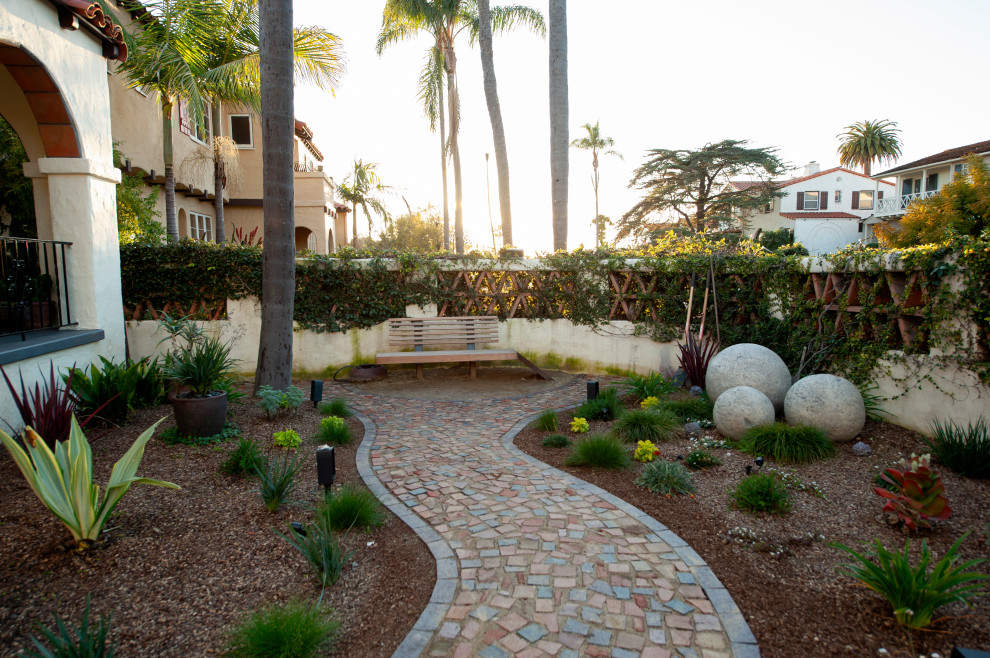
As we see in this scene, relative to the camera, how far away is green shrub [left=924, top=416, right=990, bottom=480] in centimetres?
402

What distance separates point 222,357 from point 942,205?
19920 millimetres

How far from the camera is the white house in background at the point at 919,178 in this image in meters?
28.9

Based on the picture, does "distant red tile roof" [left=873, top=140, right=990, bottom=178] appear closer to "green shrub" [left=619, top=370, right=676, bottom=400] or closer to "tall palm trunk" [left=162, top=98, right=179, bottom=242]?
"green shrub" [left=619, top=370, right=676, bottom=400]

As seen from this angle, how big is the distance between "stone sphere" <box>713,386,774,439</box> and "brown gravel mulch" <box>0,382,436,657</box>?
126 inches

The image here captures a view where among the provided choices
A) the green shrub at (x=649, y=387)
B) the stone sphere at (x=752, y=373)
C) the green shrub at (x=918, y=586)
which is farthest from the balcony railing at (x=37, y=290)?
the green shrub at (x=918, y=586)

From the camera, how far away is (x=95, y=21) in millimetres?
6199

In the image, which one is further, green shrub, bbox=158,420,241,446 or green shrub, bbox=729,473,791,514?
green shrub, bbox=158,420,241,446

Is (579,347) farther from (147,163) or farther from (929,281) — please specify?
(147,163)

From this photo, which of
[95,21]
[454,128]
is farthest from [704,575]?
[454,128]

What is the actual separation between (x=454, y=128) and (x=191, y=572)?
1724 centimetres

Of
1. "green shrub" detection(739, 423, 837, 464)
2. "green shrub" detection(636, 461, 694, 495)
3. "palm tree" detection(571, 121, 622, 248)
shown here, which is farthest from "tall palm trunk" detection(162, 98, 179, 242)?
"palm tree" detection(571, 121, 622, 248)

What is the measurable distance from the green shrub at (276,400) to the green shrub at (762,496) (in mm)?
4270

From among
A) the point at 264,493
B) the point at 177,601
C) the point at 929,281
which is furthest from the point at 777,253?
the point at 177,601

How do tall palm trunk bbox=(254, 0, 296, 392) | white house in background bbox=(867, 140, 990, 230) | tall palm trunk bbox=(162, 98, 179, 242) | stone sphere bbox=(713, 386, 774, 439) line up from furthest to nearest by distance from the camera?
white house in background bbox=(867, 140, 990, 230), tall palm trunk bbox=(162, 98, 179, 242), tall palm trunk bbox=(254, 0, 296, 392), stone sphere bbox=(713, 386, 774, 439)
